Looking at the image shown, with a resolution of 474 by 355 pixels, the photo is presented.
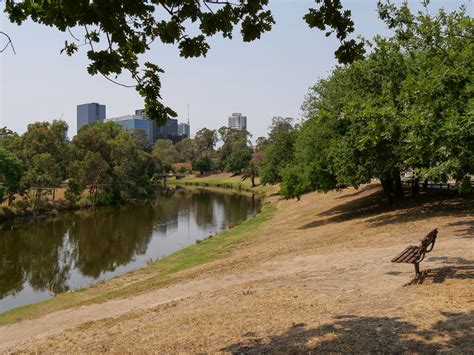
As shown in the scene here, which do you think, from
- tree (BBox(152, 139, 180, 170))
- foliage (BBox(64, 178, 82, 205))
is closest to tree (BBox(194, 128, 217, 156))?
tree (BBox(152, 139, 180, 170))

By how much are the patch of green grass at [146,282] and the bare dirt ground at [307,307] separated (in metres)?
Answer: 1.44

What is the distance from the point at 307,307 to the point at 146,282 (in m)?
11.9

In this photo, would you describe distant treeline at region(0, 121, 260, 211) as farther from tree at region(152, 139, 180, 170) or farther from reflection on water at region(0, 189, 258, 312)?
tree at region(152, 139, 180, 170)

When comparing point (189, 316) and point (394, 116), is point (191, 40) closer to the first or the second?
point (189, 316)

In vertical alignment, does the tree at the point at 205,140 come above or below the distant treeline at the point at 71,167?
above

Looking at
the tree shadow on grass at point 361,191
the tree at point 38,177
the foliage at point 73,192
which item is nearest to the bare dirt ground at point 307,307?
the tree shadow on grass at point 361,191

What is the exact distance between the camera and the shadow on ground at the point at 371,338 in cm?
645

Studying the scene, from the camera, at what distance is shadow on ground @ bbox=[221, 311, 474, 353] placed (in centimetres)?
645

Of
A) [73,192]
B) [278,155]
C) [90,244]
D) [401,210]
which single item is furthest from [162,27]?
[73,192]

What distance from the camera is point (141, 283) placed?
779 inches

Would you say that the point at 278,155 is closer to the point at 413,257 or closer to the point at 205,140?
the point at 413,257

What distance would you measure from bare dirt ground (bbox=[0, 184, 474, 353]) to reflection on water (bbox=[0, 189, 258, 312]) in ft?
33.6

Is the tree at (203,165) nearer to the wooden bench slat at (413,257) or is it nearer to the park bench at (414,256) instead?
the park bench at (414,256)

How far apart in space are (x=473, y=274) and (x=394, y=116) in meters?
5.16
